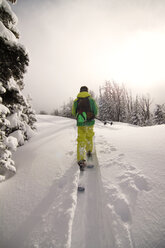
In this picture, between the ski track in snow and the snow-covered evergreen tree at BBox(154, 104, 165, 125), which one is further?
the snow-covered evergreen tree at BBox(154, 104, 165, 125)

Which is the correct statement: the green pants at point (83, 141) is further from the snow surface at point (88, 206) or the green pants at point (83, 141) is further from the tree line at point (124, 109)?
the tree line at point (124, 109)

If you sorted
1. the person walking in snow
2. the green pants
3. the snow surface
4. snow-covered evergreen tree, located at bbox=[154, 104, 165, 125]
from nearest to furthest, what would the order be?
the snow surface < the green pants < the person walking in snow < snow-covered evergreen tree, located at bbox=[154, 104, 165, 125]

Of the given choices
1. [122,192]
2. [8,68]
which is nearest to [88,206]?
[122,192]

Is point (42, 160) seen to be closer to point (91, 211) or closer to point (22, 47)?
point (91, 211)

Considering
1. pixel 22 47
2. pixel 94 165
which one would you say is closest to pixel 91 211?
pixel 94 165

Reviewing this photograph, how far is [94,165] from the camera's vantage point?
10.0 feet

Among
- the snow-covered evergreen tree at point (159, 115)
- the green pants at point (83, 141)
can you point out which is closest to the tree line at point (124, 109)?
the snow-covered evergreen tree at point (159, 115)

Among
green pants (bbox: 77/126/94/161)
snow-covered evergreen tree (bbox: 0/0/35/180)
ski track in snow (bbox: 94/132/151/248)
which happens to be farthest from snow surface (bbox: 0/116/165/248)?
snow-covered evergreen tree (bbox: 0/0/35/180)

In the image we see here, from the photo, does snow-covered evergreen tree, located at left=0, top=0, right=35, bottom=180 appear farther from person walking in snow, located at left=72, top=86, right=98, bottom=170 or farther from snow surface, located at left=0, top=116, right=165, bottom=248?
person walking in snow, located at left=72, top=86, right=98, bottom=170

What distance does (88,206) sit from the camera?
185 centimetres

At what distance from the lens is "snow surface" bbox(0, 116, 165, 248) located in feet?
4.33

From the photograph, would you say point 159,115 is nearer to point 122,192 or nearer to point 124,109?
point 124,109

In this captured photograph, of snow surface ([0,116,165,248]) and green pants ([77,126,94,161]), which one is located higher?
green pants ([77,126,94,161])

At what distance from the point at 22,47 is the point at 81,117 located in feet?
7.52
